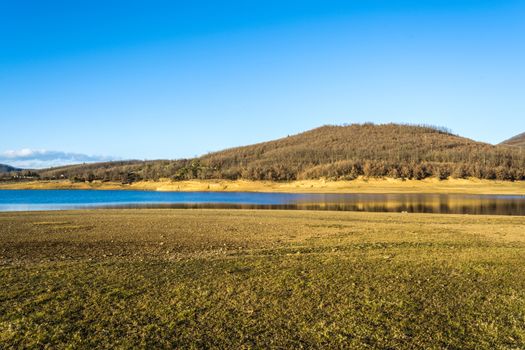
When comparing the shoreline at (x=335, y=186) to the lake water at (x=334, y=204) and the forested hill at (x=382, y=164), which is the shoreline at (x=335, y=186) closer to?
the forested hill at (x=382, y=164)

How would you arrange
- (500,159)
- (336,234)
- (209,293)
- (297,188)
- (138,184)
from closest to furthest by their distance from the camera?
1. (209,293)
2. (336,234)
3. (297,188)
4. (500,159)
5. (138,184)

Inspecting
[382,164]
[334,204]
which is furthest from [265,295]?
[382,164]

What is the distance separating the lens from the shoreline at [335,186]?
342 ft

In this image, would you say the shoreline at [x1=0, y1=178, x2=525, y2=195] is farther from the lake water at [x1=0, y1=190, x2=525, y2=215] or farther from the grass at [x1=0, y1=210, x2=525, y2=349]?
the grass at [x1=0, y1=210, x2=525, y2=349]

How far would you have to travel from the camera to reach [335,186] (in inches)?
4843

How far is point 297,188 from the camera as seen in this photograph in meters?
128

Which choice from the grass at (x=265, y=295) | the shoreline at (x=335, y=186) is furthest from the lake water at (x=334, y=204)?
the grass at (x=265, y=295)

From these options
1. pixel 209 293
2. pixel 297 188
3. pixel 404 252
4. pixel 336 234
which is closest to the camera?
pixel 209 293

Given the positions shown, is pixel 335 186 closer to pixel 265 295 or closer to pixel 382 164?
pixel 382 164

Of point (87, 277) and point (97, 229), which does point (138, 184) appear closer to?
point (97, 229)

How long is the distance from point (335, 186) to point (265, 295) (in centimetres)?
11514

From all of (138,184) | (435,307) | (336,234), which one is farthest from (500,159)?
(435,307)

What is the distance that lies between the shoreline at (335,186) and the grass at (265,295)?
9122 centimetres

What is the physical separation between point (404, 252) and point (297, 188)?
11248 cm
